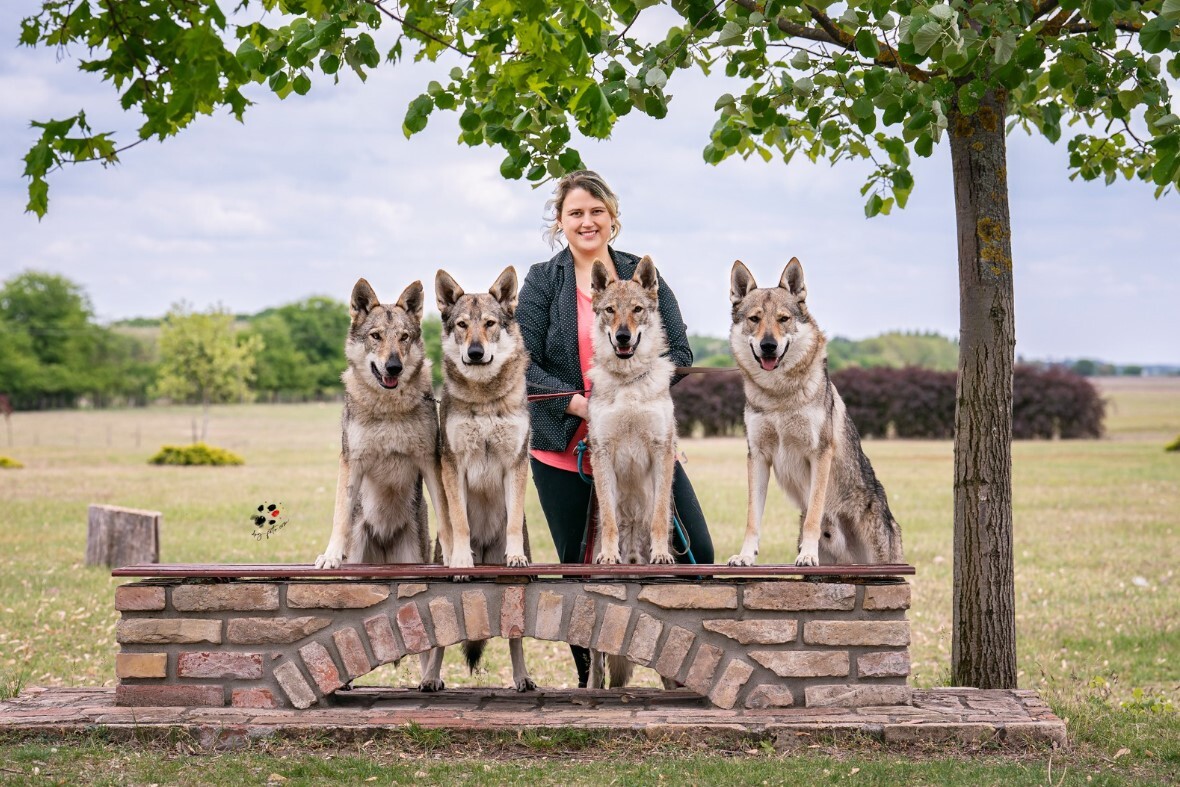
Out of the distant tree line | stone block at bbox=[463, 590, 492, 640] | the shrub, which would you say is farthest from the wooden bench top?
the shrub

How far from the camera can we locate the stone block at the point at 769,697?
5.58 meters

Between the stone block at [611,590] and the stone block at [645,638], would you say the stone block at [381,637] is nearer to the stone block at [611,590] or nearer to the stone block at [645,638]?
the stone block at [611,590]

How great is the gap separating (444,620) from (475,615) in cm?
17

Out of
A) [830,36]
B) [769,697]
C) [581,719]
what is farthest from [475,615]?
[830,36]

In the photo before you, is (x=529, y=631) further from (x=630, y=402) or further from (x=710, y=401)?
(x=710, y=401)

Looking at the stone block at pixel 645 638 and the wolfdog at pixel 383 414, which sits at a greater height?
the wolfdog at pixel 383 414

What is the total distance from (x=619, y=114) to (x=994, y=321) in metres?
2.54

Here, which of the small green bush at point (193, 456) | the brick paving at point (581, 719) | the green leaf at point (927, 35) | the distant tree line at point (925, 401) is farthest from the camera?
the distant tree line at point (925, 401)

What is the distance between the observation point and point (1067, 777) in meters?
4.99

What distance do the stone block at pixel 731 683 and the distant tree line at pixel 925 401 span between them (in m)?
33.2

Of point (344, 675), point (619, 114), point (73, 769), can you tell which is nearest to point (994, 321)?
point (619, 114)

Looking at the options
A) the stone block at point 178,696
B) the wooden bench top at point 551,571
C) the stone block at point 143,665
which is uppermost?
the wooden bench top at point 551,571

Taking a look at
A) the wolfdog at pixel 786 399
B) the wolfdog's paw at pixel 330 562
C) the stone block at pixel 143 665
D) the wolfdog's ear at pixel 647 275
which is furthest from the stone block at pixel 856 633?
the stone block at pixel 143 665

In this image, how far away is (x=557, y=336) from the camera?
20.9ft
